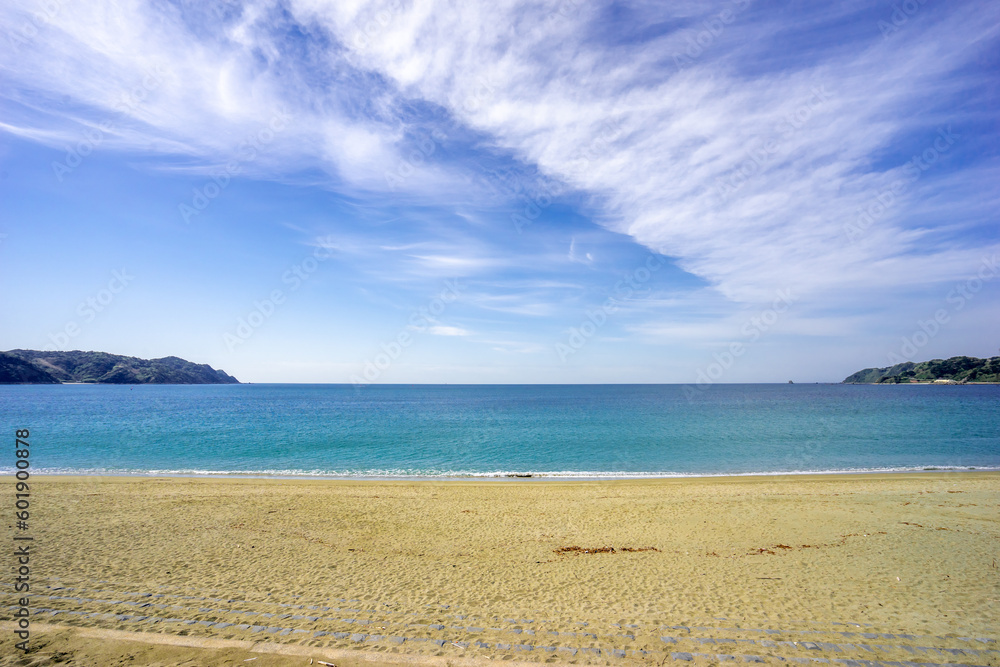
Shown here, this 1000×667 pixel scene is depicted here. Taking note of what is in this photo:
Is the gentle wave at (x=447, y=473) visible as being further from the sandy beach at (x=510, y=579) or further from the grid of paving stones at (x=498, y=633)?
the grid of paving stones at (x=498, y=633)

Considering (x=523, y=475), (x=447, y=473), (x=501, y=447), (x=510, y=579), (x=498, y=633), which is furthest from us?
(x=501, y=447)

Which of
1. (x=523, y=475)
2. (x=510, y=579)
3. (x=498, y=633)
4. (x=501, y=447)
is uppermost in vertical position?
(x=498, y=633)

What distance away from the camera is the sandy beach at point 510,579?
6711 millimetres

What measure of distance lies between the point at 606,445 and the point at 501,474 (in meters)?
13.2

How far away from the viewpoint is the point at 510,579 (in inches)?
376

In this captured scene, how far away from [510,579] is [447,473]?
53.4ft

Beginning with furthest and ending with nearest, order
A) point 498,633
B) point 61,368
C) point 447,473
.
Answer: point 61,368
point 447,473
point 498,633

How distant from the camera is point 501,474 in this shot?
2478cm

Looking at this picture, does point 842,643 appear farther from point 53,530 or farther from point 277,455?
point 277,455

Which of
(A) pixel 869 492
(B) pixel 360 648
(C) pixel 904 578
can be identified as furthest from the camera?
(A) pixel 869 492

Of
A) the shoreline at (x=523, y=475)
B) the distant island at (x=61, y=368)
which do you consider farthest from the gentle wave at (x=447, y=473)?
the distant island at (x=61, y=368)

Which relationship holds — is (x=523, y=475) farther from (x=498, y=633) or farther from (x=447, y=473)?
(x=498, y=633)

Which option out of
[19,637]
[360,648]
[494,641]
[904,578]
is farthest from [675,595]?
[19,637]

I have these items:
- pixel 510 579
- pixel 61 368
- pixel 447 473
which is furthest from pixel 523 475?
pixel 61 368
